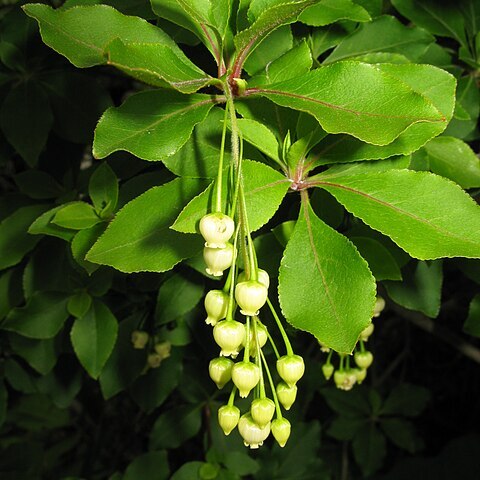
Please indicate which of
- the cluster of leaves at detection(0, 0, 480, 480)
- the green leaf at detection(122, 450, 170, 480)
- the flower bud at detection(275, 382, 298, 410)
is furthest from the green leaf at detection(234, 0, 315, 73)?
the green leaf at detection(122, 450, 170, 480)

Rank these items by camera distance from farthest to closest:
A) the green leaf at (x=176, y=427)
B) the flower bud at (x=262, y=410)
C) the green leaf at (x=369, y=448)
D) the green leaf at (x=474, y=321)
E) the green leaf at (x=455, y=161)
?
the green leaf at (x=369, y=448)
the green leaf at (x=176, y=427)
the green leaf at (x=474, y=321)
the green leaf at (x=455, y=161)
the flower bud at (x=262, y=410)

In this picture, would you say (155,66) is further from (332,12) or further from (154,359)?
(154,359)

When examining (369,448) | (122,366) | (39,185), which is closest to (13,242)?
(39,185)

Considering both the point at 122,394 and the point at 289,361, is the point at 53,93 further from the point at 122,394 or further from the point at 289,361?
the point at 122,394

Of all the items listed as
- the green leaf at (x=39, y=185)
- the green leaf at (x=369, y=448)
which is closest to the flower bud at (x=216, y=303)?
the green leaf at (x=39, y=185)

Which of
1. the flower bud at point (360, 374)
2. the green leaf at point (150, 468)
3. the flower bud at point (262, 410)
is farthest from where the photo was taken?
the green leaf at point (150, 468)

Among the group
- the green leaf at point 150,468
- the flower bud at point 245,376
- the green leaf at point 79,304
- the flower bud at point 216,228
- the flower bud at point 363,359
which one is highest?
the flower bud at point 216,228

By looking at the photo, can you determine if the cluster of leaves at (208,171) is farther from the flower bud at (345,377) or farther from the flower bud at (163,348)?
the flower bud at (345,377)

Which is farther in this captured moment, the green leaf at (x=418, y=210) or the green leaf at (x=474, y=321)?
the green leaf at (x=474, y=321)
